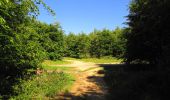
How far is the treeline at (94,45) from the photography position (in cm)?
Answer: 5953

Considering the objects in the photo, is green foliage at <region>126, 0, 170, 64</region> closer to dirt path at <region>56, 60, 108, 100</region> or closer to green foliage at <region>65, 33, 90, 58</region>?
dirt path at <region>56, 60, 108, 100</region>

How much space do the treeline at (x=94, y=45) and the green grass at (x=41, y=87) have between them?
127ft

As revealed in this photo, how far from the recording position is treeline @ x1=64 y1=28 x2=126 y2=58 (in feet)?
195

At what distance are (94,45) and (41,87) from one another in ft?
151

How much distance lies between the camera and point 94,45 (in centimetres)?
6347

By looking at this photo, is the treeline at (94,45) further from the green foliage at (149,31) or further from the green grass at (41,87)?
the green grass at (41,87)

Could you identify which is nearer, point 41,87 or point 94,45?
point 41,87

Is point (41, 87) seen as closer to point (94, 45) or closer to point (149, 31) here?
point (149, 31)

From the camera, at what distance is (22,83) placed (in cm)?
1739

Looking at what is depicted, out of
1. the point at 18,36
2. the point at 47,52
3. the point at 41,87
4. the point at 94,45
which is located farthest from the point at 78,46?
the point at 18,36

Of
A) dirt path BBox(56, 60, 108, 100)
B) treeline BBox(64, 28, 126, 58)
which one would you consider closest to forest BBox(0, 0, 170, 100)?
dirt path BBox(56, 60, 108, 100)

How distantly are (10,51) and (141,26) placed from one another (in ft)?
41.1

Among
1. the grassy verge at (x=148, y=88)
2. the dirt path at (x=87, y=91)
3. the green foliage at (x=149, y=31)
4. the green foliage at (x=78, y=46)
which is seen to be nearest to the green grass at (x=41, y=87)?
the dirt path at (x=87, y=91)

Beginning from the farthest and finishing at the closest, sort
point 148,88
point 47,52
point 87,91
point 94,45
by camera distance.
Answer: point 94,45, point 47,52, point 87,91, point 148,88
